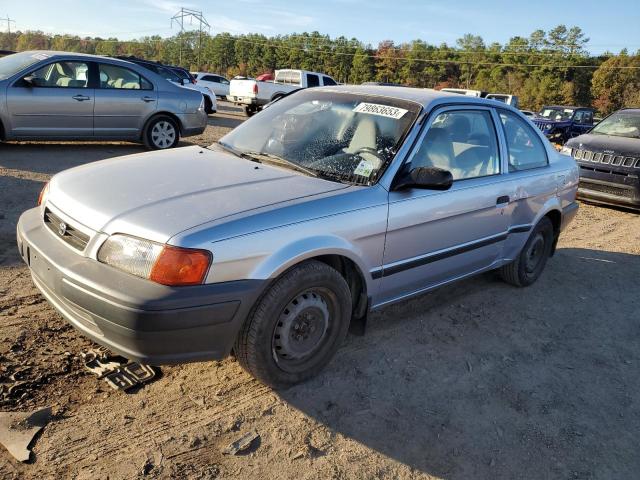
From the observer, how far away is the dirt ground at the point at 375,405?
2.49 meters

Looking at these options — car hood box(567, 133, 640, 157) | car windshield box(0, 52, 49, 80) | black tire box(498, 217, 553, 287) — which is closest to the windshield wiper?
black tire box(498, 217, 553, 287)

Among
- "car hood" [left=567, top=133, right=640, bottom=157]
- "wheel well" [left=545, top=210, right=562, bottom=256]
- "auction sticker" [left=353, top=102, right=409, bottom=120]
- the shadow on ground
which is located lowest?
the shadow on ground

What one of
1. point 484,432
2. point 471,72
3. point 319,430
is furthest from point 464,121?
point 471,72

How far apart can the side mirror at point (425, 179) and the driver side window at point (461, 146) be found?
0.59 ft

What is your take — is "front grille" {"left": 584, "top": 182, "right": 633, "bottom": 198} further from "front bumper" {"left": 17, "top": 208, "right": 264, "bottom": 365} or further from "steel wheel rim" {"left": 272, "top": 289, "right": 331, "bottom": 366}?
"front bumper" {"left": 17, "top": 208, "right": 264, "bottom": 365}

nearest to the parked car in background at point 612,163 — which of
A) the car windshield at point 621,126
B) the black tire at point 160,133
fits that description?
the car windshield at point 621,126

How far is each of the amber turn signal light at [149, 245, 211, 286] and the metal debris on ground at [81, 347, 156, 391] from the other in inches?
31.7

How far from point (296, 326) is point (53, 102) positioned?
274 inches

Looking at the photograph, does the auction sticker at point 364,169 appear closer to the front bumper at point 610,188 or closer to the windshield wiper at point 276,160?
the windshield wiper at point 276,160

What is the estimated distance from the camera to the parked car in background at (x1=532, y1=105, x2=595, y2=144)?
2225 centimetres

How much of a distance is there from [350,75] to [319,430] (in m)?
82.0

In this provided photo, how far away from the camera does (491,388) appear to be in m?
3.29

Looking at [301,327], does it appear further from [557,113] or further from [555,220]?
[557,113]

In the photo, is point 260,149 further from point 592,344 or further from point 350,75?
point 350,75
